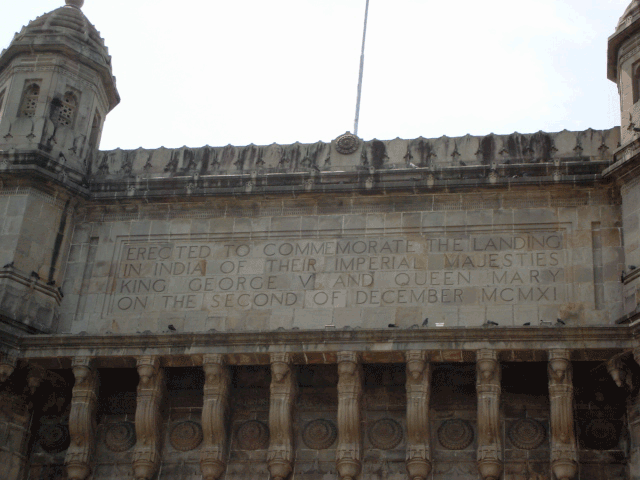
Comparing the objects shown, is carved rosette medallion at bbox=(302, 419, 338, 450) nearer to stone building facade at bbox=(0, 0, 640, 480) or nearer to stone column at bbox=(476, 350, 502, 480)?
stone building facade at bbox=(0, 0, 640, 480)

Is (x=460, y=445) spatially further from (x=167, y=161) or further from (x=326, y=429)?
(x=167, y=161)

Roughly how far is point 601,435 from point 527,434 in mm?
1113

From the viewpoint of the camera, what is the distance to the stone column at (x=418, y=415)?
1920 centimetres

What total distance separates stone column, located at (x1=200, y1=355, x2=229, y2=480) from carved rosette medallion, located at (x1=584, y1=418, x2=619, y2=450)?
5.62 metres

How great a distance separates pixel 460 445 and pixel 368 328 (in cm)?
229

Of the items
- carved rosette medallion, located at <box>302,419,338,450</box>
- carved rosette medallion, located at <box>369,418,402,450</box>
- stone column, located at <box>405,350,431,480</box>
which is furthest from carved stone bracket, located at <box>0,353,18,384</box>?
stone column, located at <box>405,350,431,480</box>

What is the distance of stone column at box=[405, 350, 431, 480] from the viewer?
19203 millimetres

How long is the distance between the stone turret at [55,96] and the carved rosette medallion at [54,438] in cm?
441

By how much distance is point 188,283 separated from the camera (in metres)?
21.8

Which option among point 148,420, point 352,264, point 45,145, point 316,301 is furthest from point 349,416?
point 45,145

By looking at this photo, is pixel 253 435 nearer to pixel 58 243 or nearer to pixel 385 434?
pixel 385 434

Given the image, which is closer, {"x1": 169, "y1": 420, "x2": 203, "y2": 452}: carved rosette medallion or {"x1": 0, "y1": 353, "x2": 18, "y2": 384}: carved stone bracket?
{"x1": 0, "y1": 353, "x2": 18, "y2": 384}: carved stone bracket

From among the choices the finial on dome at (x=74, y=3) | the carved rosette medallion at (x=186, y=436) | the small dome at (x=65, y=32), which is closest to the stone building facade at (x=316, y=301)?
the carved rosette medallion at (x=186, y=436)

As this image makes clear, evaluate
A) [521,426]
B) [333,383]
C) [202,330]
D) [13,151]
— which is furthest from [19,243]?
[521,426]
